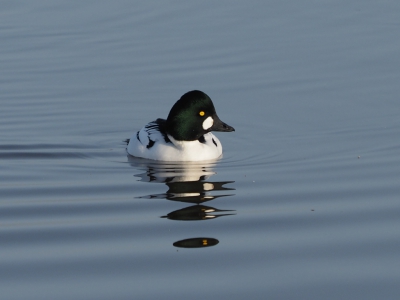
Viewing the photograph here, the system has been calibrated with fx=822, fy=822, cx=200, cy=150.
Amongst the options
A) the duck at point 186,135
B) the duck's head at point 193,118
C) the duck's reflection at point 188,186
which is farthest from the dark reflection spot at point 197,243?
the duck's head at point 193,118

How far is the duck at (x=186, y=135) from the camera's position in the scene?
10.4 m

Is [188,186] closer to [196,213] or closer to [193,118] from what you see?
[196,213]

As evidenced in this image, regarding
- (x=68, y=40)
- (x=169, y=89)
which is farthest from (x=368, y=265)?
(x=68, y=40)

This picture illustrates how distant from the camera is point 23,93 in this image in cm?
1312

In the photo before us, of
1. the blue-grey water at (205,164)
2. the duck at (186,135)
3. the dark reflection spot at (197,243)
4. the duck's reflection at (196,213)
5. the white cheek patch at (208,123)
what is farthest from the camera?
the white cheek patch at (208,123)

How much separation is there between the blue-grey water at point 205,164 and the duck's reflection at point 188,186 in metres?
0.03

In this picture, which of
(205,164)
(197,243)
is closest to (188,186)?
(205,164)

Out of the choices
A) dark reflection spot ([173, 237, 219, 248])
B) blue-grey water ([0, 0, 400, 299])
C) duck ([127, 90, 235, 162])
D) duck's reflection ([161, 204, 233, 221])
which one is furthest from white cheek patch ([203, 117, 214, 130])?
dark reflection spot ([173, 237, 219, 248])

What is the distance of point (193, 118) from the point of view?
1055cm

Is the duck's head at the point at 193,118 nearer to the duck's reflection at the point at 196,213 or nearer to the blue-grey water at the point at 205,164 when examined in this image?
the blue-grey water at the point at 205,164

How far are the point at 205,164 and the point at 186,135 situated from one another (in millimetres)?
660

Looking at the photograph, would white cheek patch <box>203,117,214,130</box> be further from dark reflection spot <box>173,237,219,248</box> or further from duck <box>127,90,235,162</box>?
dark reflection spot <box>173,237,219,248</box>

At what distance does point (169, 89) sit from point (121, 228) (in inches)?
259

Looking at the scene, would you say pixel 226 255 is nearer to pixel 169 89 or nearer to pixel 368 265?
pixel 368 265
